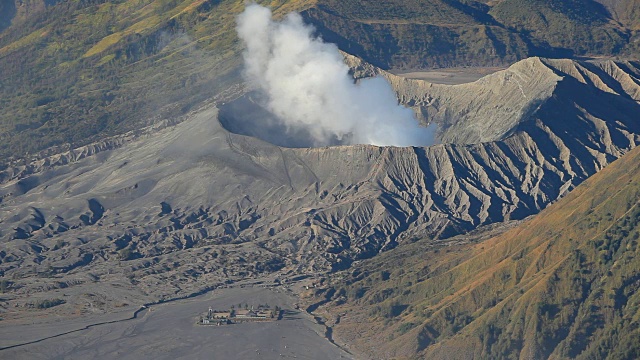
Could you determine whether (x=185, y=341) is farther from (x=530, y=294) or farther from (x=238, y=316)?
(x=530, y=294)

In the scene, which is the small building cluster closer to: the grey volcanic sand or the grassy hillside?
the grey volcanic sand

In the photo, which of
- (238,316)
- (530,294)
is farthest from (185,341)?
(530,294)

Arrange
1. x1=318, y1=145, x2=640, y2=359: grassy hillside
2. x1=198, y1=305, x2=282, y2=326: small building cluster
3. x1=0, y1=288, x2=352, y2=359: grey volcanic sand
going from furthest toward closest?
x1=198, y1=305, x2=282, y2=326: small building cluster → x1=0, y1=288, x2=352, y2=359: grey volcanic sand → x1=318, y1=145, x2=640, y2=359: grassy hillside

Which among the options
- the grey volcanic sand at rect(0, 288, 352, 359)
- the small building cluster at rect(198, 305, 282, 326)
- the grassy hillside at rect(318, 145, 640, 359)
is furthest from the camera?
the small building cluster at rect(198, 305, 282, 326)

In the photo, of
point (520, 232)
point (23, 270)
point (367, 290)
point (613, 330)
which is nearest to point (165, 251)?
point (23, 270)

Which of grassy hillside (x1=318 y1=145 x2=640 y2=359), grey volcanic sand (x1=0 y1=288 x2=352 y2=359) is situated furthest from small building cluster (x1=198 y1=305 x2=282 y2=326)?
grassy hillside (x1=318 y1=145 x2=640 y2=359)

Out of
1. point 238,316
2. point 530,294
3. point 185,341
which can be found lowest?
point 238,316
